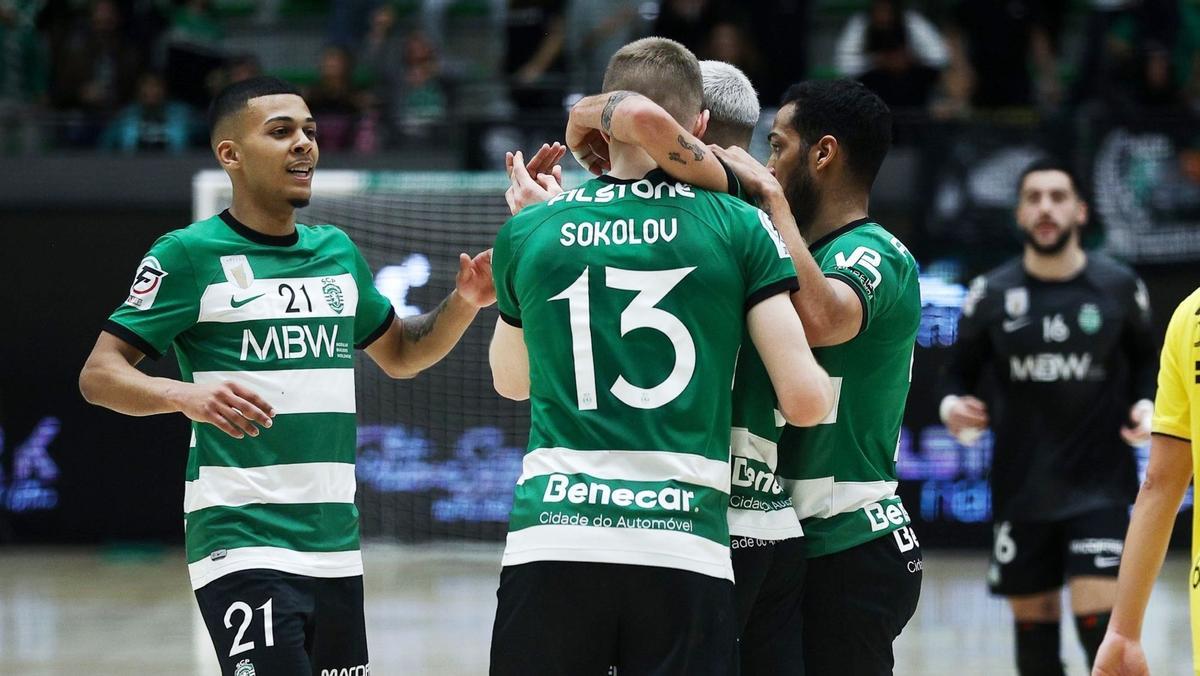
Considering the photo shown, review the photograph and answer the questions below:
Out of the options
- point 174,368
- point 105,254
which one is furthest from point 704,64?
point 105,254

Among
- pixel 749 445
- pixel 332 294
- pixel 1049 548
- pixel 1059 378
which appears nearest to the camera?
pixel 749 445

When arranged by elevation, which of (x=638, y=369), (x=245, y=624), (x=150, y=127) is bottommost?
(x=245, y=624)

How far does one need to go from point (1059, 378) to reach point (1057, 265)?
0.56m

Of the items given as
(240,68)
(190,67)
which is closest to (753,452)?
(240,68)

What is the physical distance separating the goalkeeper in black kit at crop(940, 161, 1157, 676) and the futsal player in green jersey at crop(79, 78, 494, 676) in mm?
2985

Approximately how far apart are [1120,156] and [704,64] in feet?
26.2

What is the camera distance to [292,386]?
4266mm

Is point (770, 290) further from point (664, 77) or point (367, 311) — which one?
point (367, 311)

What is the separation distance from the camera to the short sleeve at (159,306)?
13.8 feet

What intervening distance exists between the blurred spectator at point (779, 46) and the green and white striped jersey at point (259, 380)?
8552 millimetres

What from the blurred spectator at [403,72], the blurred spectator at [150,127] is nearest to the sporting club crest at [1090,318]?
the blurred spectator at [403,72]

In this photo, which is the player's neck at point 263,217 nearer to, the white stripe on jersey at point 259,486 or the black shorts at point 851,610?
the white stripe on jersey at point 259,486

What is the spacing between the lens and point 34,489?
12.2 metres

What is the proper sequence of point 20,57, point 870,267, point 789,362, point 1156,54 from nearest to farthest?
point 789,362 → point 870,267 → point 1156,54 → point 20,57
